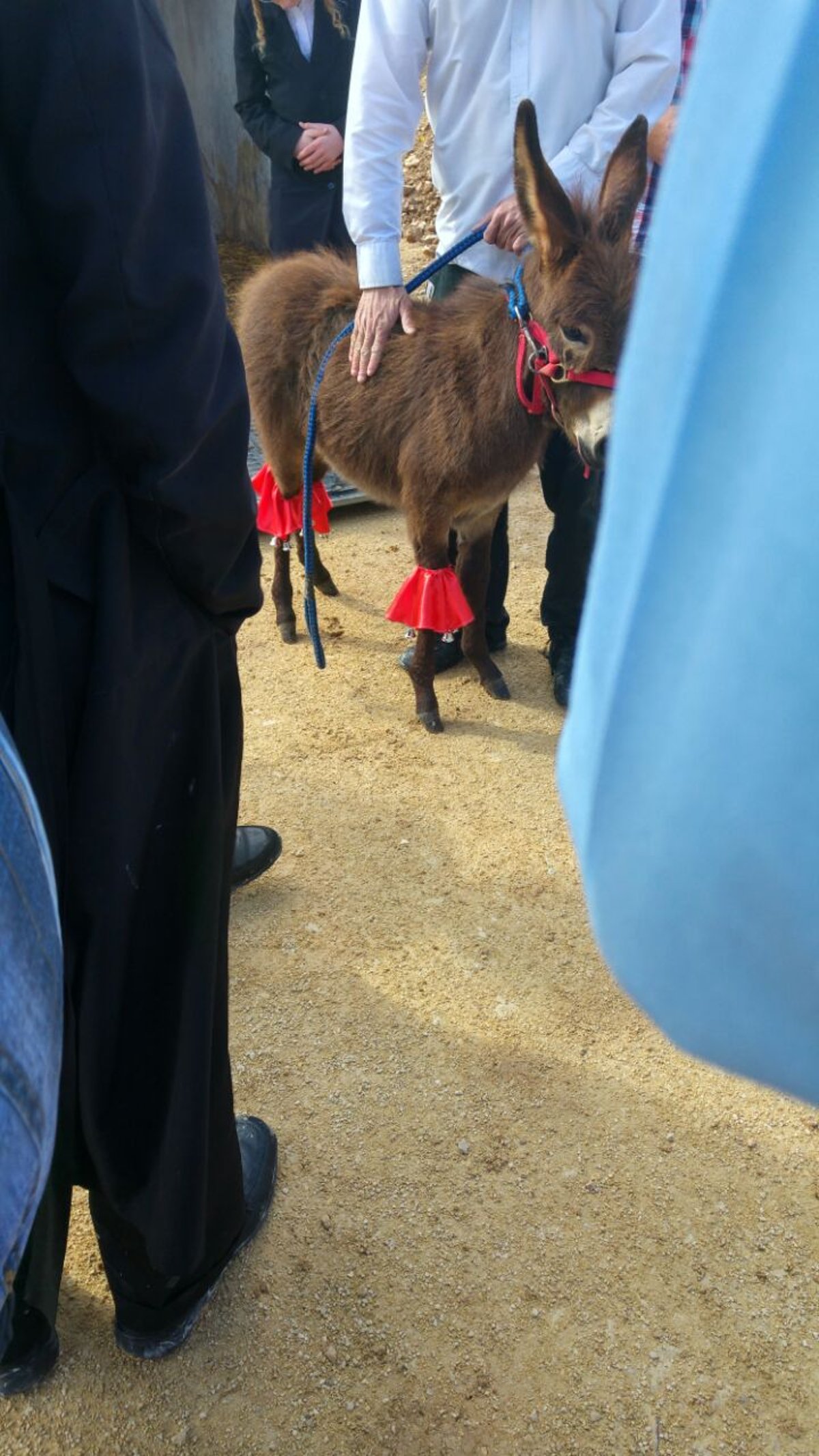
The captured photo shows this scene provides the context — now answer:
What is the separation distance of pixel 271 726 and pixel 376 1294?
229 centimetres

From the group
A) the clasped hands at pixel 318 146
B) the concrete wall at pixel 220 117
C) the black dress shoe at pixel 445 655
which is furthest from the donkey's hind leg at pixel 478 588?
the concrete wall at pixel 220 117

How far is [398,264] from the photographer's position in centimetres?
363

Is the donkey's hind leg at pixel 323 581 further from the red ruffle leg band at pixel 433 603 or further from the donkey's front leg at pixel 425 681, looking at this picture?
the red ruffle leg band at pixel 433 603

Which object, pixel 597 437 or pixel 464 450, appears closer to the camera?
pixel 597 437

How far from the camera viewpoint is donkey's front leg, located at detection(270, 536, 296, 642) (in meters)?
4.53

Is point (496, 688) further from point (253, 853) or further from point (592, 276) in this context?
point (592, 276)

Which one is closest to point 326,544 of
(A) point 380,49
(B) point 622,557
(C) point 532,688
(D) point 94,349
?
(C) point 532,688

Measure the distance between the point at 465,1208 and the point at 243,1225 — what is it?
1.73 ft

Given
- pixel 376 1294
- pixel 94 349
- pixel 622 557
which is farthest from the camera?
pixel 376 1294

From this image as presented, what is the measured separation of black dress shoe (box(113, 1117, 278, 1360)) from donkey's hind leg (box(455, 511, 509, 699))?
2.24m

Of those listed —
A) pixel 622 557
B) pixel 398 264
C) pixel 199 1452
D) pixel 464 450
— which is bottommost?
pixel 199 1452

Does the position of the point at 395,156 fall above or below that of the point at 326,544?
above

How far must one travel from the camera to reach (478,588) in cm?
416

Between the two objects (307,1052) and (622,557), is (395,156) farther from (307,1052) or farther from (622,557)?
(622,557)
